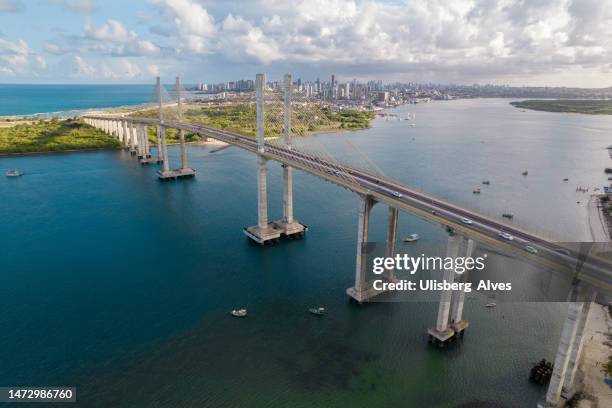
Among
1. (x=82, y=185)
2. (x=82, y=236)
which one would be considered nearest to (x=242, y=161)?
(x=82, y=185)

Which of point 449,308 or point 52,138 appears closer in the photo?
point 449,308

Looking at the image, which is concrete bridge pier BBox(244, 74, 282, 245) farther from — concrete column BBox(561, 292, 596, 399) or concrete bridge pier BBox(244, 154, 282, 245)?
concrete column BBox(561, 292, 596, 399)

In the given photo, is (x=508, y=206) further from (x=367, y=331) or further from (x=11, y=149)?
(x=11, y=149)

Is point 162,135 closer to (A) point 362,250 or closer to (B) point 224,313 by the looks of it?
(B) point 224,313

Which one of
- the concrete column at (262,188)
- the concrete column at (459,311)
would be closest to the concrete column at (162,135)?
the concrete column at (262,188)

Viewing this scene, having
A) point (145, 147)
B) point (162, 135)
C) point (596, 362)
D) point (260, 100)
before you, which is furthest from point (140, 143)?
point (596, 362)

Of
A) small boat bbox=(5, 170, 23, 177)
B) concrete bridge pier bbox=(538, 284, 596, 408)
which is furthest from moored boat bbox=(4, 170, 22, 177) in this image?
concrete bridge pier bbox=(538, 284, 596, 408)
